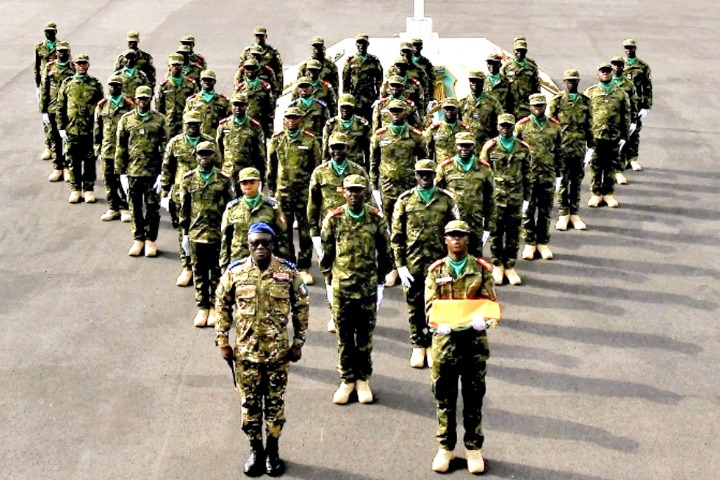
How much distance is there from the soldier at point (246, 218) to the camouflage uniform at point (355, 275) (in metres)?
0.89

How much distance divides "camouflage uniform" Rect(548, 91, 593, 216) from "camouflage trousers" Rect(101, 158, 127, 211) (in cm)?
652

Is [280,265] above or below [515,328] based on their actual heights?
above

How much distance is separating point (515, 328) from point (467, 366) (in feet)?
10.9

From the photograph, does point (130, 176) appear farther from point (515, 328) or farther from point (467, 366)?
point (467, 366)

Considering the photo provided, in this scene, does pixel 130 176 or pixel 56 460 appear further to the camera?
pixel 130 176

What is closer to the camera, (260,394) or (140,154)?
(260,394)

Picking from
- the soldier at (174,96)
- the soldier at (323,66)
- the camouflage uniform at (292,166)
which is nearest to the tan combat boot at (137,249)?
the camouflage uniform at (292,166)

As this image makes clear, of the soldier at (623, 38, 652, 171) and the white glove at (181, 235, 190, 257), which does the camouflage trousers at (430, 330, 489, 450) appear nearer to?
the white glove at (181, 235, 190, 257)

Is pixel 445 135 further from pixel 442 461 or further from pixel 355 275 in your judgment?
pixel 442 461

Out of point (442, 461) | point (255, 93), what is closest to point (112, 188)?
point (255, 93)

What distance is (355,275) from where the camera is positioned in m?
10.0

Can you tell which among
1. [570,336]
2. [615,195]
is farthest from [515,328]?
[615,195]

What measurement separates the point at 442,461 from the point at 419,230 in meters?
2.64

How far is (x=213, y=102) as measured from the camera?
15.0m
